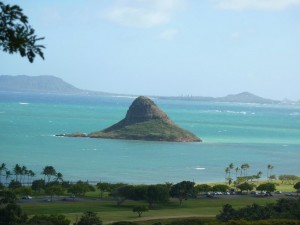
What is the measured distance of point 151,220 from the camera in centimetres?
4453

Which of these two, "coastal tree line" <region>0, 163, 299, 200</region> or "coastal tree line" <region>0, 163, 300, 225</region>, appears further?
"coastal tree line" <region>0, 163, 299, 200</region>

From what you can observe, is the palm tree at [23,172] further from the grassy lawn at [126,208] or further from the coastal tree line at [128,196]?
the grassy lawn at [126,208]

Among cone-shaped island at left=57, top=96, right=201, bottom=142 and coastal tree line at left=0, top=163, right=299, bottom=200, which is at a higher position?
cone-shaped island at left=57, top=96, right=201, bottom=142

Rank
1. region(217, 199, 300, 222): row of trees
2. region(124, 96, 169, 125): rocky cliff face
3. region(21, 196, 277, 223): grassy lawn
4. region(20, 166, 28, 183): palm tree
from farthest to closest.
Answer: region(124, 96, 169, 125): rocky cliff face → region(20, 166, 28, 183): palm tree → region(21, 196, 277, 223): grassy lawn → region(217, 199, 300, 222): row of trees

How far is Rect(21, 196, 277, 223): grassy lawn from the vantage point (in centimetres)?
4828

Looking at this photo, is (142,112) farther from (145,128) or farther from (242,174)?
(242,174)

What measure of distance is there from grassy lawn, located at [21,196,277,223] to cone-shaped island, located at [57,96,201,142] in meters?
86.8

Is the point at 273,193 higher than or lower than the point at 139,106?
lower

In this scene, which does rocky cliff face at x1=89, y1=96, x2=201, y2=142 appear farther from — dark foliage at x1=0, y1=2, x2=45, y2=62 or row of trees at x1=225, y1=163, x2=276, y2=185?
dark foliage at x1=0, y1=2, x2=45, y2=62

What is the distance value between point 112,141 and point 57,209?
3507 inches

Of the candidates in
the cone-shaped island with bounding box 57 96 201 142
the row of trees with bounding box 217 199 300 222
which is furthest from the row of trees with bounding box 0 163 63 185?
the cone-shaped island with bounding box 57 96 201 142

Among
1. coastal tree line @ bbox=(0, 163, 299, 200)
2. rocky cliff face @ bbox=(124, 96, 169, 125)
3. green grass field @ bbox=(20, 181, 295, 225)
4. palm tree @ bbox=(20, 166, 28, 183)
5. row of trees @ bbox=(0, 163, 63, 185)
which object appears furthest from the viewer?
rocky cliff face @ bbox=(124, 96, 169, 125)

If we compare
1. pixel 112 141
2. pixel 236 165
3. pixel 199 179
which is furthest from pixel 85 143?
pixel 199 179

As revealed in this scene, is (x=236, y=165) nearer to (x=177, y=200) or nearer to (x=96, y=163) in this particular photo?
(x=96, y=163)
